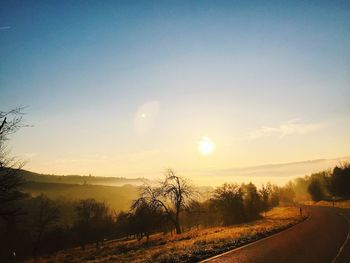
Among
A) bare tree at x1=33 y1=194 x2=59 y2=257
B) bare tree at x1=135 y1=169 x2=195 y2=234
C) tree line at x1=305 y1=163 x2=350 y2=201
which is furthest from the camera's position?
tree line at x1=305 y1=163 x2=350 y2=201

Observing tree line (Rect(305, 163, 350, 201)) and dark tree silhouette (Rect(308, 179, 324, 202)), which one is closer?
tree line (Rect(305, 163, 350, 201))

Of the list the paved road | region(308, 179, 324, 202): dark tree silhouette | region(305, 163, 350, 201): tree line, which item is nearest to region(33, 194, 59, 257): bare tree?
the paved road

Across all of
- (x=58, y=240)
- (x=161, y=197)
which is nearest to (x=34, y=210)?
(x=58, y=240)

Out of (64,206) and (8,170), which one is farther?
(64,206)

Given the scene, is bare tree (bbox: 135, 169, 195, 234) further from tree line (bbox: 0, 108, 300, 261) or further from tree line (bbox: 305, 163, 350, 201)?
tree line (bbox: 305, 163, 350, 201)

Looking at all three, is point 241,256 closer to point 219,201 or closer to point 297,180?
point 219,201

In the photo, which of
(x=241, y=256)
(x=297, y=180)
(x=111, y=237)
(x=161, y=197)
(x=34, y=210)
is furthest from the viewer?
(x=297, y=180)

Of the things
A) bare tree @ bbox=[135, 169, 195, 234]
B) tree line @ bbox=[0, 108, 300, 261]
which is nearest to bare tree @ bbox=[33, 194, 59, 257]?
tree line @ bbox=[0, 108, 300, 261]

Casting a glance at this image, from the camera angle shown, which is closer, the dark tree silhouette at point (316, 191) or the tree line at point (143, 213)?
the tree line at point (143, 213)

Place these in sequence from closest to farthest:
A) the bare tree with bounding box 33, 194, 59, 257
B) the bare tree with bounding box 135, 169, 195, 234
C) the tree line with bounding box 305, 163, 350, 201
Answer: the bare tree with bounding box 135, 169, 195, 234
the bare tree with bounding box 33, 194, 59, 257
the tree line with bounding box 305, 163, 350, 201

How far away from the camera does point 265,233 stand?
21.5 metres

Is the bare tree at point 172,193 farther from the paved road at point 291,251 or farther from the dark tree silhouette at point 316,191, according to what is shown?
the dark tree silhouette at point 316,191

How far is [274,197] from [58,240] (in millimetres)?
78903

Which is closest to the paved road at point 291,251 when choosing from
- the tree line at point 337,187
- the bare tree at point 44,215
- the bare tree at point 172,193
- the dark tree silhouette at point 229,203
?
the bare tree at point 172,193
